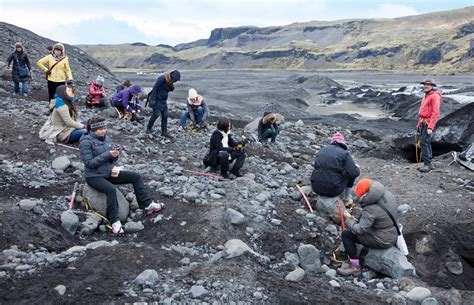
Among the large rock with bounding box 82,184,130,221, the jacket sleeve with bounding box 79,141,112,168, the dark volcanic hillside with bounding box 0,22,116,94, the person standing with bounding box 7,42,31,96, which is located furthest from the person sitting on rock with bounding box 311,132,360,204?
the dark volcanic hillside with bounding box 0,22,116,94

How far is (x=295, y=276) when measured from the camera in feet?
22.7

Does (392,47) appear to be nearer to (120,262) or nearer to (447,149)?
(447,149)

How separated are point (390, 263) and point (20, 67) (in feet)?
51.3

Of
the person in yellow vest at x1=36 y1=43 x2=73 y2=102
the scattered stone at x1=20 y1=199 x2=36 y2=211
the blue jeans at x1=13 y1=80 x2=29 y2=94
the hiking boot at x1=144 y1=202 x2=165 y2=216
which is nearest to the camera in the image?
the scattered stone at x1=20 y1=199 x2=36 y2=211

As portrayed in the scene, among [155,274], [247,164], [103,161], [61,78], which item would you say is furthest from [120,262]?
[61,78]

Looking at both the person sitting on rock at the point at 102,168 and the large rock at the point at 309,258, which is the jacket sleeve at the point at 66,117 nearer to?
the person sitting on rock at the point at 102,168

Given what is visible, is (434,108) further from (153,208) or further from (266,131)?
→ (153,208)

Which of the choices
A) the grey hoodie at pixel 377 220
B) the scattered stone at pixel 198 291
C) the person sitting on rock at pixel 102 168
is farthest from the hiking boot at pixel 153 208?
the grey hoodie at pixel 377 220

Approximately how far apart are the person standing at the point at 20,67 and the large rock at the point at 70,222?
38.6 ft

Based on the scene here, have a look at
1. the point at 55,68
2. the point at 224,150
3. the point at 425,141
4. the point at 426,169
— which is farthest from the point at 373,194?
the point at 55,68

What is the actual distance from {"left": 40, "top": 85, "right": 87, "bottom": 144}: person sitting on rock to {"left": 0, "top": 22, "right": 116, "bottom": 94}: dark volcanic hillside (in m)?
11.7

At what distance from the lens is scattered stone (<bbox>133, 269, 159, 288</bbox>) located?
6.12 metres

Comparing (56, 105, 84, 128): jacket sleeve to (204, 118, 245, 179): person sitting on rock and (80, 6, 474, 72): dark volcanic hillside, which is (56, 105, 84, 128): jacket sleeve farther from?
(80, 6, 474, 72): dark volcanic hillside

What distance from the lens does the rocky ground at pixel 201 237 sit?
6.18 metres
